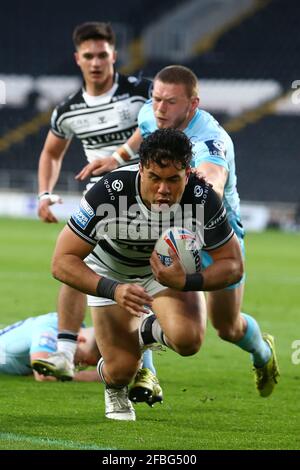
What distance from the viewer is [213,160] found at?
19.3ft

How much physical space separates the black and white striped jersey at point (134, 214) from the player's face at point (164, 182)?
6.1 inches

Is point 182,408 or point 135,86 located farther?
point 135,86

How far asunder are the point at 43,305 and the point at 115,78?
311 centimetres

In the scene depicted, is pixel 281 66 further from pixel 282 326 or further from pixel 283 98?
pixel 282 326

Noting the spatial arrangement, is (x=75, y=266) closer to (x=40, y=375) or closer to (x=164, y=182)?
(x=164, y=182)

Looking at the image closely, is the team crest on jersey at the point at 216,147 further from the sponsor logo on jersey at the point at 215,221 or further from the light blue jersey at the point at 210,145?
the sponsor logo on jersey at the point at 215,221

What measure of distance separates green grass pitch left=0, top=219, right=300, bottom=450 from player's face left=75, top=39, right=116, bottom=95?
6.89ft

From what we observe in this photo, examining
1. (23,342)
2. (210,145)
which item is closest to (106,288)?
(210,145)

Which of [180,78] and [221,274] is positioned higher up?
[180,78]

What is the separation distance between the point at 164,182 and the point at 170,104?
1.31 m

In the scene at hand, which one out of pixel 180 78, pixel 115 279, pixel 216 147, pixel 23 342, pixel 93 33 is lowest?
pixel 23 342

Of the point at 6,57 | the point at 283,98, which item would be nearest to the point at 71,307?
the point at 283,98

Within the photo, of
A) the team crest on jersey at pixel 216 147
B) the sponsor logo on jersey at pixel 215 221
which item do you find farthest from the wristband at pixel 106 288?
the team crest on jersey at pixel 216 147
